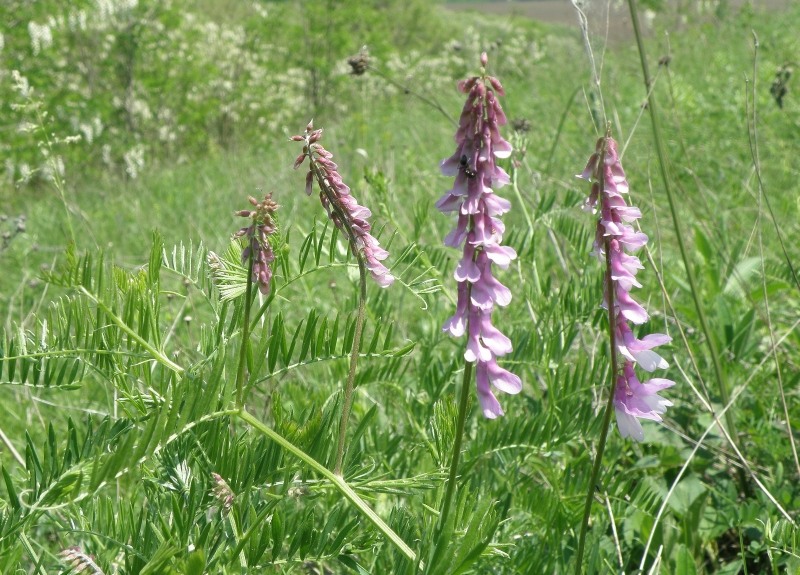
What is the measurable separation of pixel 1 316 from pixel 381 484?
3.00 metres

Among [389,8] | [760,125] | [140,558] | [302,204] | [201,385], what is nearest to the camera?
[201,385]

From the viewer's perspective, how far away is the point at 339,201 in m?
0.91

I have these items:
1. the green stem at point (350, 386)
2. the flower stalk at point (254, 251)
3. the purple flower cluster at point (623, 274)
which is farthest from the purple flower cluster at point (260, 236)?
the purple flower cluster at point (623, 274)

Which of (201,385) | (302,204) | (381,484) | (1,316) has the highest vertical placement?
(201,385)

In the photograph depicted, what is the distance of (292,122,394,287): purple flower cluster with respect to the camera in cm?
88

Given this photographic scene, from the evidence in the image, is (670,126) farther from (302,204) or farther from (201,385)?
(201,385)

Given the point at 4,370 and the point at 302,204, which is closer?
the point at 4,370

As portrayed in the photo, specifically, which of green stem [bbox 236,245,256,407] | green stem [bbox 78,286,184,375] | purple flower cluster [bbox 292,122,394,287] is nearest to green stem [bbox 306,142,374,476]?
purple flower cluster [bbox 292,122,394,287]

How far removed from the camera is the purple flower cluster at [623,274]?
2.63ft

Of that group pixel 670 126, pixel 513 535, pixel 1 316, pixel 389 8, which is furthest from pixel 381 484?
pixel 389 8

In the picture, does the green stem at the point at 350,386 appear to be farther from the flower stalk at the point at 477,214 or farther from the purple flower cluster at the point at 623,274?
the purple flower cluster at the point at 623,274

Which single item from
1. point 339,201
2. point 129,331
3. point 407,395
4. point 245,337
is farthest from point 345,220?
point 407,395

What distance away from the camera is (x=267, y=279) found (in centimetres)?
97

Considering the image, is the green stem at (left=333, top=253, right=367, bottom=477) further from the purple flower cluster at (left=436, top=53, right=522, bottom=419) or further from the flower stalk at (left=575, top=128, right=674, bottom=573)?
the flower stalk at (left=575, top=128, right=674, bottom=573)
